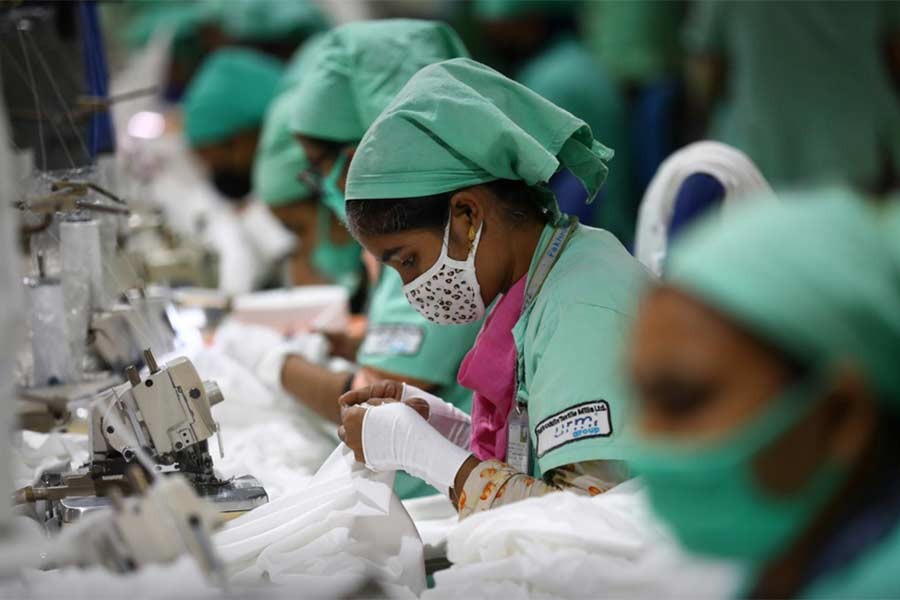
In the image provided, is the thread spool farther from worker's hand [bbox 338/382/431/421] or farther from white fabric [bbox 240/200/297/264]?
white fabric [bbox 240/200/297/264]

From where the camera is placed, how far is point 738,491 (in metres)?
1.14

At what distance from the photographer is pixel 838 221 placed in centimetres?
115

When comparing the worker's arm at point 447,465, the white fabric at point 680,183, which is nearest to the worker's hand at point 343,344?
the white fabric at point 680,183

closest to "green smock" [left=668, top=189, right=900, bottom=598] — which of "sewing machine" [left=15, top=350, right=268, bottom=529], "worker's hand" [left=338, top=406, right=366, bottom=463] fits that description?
"worker's hand" [left=338, top=406, right=366, bottom=463]

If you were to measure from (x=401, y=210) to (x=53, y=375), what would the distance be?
89 centimetres

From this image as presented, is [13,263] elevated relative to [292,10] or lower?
elevated

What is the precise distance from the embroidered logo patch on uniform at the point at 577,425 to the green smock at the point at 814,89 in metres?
3.29

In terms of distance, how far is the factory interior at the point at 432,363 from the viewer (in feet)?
3.74

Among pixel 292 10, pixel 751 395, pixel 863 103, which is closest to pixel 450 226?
pixel 751 395

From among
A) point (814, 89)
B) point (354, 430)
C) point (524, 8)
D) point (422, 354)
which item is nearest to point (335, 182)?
point (422, 354)

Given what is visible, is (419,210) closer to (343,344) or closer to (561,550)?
(561,550)

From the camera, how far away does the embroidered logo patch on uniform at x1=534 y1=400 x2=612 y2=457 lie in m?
1.83

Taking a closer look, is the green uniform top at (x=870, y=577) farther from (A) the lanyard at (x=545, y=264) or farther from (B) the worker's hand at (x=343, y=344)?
(B) the worker's hand at (x=343, y=344)

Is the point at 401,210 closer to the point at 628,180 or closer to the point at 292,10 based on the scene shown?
the point at 628,180
